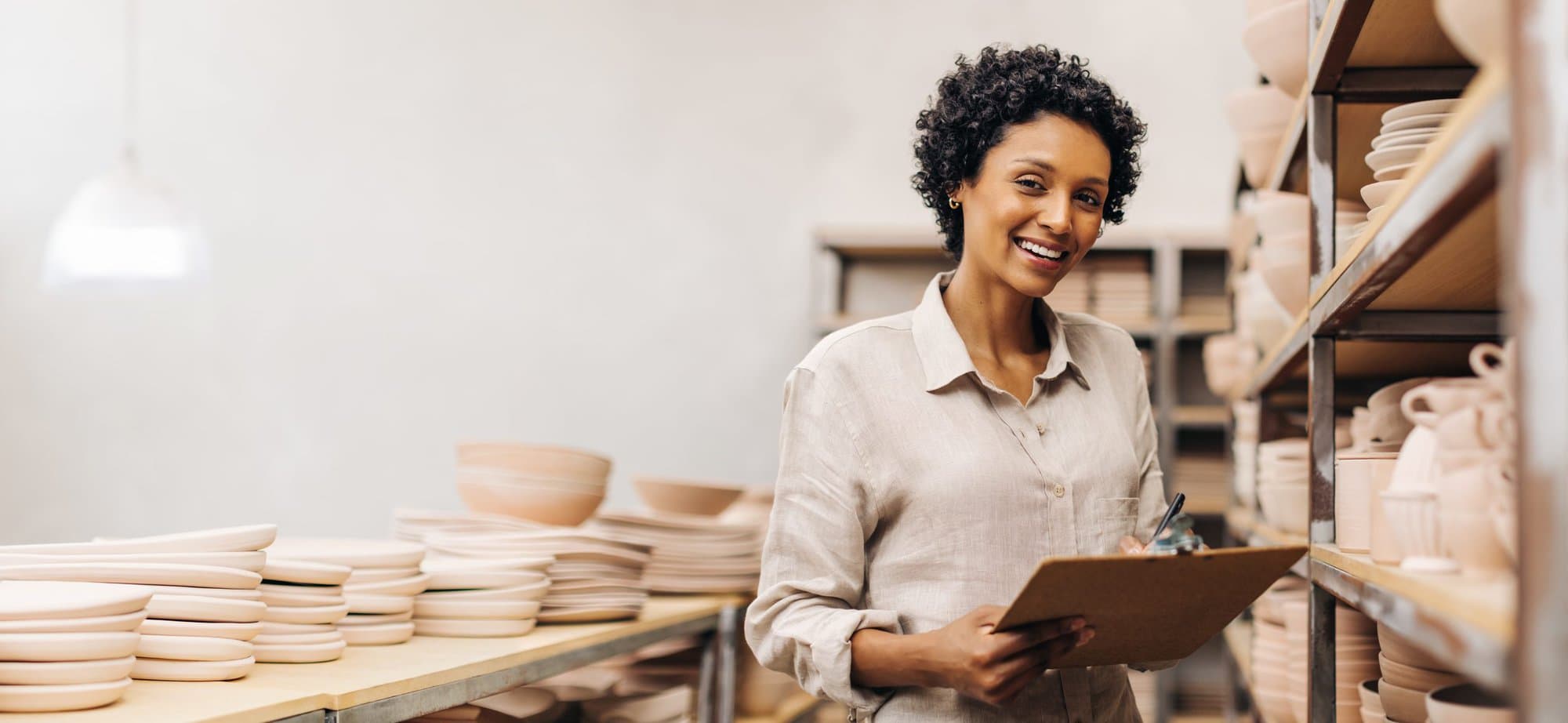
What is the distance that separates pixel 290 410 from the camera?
5.51 metres

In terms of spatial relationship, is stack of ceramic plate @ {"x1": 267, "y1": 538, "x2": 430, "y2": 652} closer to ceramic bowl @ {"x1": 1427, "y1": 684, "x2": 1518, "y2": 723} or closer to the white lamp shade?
ceramic bowl @ {"x1": 1427, "y1": 684, "x2": 1518, "y2": 723}

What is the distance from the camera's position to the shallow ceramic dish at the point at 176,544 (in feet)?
5.13

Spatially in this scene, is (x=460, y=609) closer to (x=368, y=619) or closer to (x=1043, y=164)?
(x=368, y=619)

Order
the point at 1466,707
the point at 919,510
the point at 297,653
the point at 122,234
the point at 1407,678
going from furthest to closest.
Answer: the point at 122,234 → the point at 297,653 → the point at 919,510 → the point at 1407,678 → the point at 1466,707

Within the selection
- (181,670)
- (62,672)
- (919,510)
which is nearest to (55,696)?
(62,672)

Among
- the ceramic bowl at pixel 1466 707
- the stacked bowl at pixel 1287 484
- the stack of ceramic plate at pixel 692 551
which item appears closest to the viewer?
the ceramic bowl at pixel 1466 707

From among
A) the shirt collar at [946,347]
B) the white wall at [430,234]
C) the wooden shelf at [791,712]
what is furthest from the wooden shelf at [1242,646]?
the white wall at [430,234]

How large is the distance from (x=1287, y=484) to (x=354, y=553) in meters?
1.68

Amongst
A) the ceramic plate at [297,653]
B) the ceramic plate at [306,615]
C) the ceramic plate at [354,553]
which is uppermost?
the ceramic plate at [354,553]

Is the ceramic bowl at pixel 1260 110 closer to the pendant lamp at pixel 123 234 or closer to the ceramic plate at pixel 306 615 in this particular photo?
the ceramic plate at pixel 306 615

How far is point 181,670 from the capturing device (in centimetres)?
155

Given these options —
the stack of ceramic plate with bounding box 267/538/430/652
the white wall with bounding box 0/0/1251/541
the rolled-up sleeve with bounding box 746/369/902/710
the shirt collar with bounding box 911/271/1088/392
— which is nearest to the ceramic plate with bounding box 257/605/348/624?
the stack of ceramic plate with bounding box 267/538/430/652

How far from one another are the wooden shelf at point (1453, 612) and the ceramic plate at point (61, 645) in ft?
4.24

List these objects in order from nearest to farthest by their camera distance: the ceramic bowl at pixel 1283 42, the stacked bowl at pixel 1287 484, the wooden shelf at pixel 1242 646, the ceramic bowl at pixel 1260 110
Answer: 1. the ceramic bowl at pixel 1283 42
2. the stacked bowl at pixel 1287 484
3. the ceramic bowl at pixel 1260 110
4. the wooden shelf at pixel 1242 646
